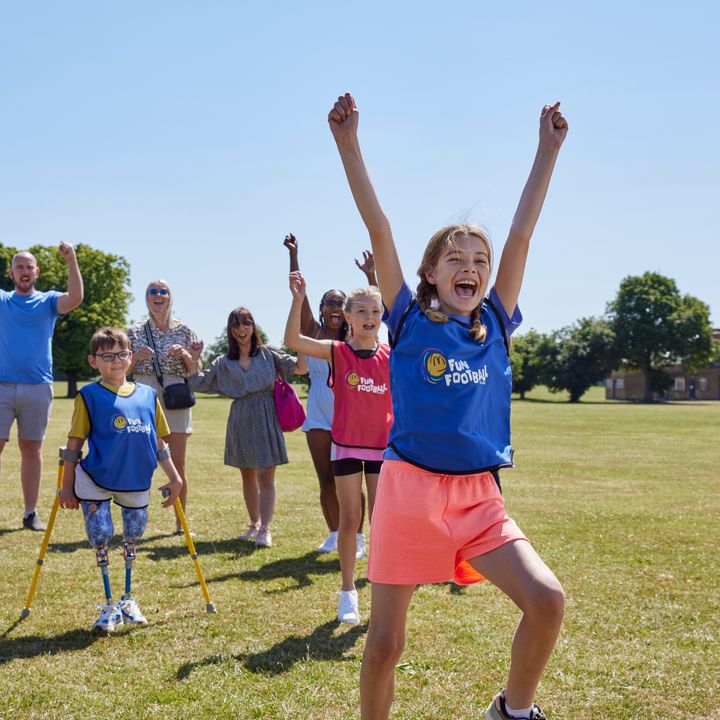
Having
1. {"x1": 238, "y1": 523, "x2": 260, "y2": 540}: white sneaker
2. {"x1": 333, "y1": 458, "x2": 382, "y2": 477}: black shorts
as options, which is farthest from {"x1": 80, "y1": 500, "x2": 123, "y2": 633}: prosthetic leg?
{"x1": 238, "y1": 523, "x2": 260, "y2": 540}: white sneaker

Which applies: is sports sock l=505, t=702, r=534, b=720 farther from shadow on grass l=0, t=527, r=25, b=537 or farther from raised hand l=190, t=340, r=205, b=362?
shadow on grass l=0, t=527, r=25, b=537

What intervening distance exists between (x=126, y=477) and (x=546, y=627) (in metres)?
3.48

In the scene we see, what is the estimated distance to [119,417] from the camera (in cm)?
557

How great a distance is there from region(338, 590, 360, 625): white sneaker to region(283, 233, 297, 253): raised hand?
9.63 feet

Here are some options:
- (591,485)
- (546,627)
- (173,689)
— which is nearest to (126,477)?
(173,689)

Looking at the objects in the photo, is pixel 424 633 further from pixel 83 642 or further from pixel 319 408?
pixel 319 408

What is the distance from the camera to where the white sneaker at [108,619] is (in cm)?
535

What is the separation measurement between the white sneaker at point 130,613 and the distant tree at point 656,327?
79135 millimetres

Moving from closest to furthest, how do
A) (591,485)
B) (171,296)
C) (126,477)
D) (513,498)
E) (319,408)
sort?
(126,477)
(319,408)
(171,296)
(513,498)
(591,485)

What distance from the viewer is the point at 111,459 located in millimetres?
5523

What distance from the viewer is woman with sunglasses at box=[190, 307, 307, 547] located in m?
8.39

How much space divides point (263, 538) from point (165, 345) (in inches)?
90.7

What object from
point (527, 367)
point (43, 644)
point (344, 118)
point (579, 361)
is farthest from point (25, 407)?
point (527, 367)

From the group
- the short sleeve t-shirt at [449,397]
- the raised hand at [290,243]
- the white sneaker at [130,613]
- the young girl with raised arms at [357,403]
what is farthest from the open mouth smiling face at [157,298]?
the short sleeve t-shirt at [449,397]
